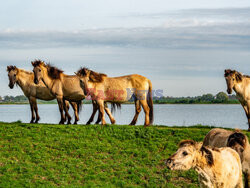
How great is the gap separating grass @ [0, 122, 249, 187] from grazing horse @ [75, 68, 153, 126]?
4.59 feet

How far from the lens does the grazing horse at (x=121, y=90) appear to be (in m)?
14.7

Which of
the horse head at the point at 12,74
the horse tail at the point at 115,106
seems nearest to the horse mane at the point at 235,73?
the horse tail at the point at 115,106

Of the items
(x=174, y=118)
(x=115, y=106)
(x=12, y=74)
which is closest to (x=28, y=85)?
(x=12, y=74)

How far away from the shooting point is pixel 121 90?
591 inches

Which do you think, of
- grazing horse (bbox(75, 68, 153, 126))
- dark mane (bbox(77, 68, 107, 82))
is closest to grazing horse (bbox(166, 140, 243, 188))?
grazing horse (bbox(75, 68, 153, 126))

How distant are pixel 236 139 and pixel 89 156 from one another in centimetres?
528

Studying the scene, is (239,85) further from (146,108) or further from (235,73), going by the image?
(146,108)

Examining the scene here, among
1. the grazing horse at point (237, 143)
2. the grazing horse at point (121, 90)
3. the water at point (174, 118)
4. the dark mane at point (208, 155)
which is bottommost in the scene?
the water at point (174, 118)

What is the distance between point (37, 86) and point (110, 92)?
372cm

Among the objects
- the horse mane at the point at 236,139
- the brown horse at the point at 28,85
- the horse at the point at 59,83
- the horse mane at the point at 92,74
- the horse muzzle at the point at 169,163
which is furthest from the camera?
the brown horse at the point at 28,85

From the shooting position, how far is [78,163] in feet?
36.3

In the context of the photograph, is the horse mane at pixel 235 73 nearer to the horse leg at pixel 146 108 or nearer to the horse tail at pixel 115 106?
the horse leg at pixel 146 108

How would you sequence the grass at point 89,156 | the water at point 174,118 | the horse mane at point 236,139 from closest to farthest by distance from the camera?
the horse mane at point 236,139 → the grass at point 89,156 → the water at point 174,118

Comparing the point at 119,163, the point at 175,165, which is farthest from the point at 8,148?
the point at 175,165
